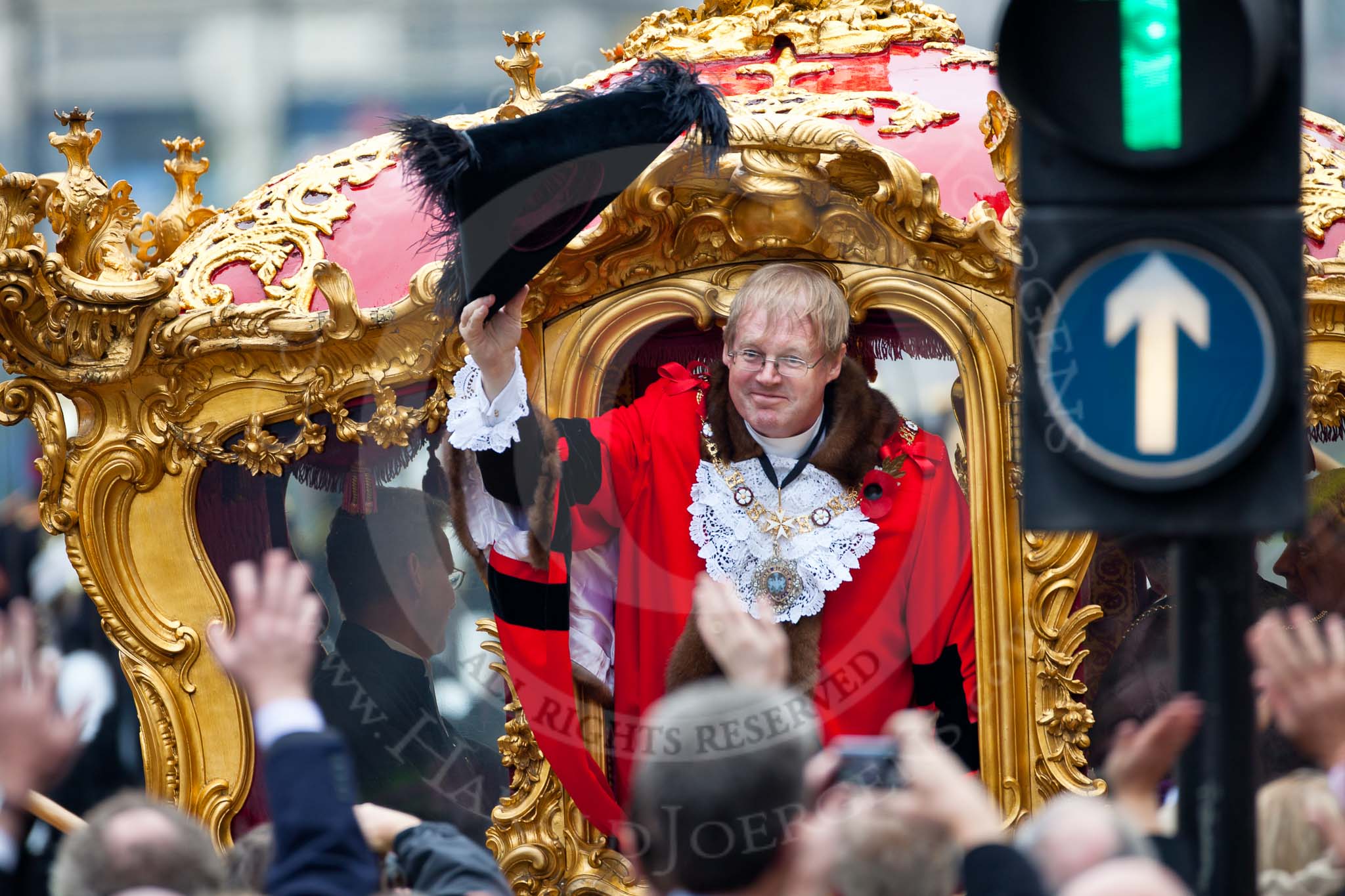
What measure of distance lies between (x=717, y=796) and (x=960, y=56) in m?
2.61

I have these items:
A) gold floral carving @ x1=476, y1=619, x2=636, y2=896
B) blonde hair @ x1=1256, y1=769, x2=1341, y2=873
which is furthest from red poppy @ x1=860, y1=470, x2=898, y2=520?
blonde hair @ x1=1256, y1=769, x2=1341, y2=873

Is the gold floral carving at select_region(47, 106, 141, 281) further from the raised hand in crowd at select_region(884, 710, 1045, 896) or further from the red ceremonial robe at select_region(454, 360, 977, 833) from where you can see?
the raised hand in crowd at select_region(884, 710, 1045, 896)

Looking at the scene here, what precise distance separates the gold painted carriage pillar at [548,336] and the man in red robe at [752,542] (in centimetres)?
8

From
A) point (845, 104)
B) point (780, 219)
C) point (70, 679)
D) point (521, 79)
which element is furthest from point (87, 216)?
point (845, 104)

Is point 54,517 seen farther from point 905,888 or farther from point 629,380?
point 905,888

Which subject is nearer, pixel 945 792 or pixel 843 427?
pixel 945 792

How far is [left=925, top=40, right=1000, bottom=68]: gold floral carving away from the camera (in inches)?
163

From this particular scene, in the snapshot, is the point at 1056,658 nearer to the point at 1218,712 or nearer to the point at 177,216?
the point at 1218,712

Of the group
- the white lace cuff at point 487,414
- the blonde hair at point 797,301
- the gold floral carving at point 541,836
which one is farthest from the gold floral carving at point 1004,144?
the gold floral carving at point 541,836

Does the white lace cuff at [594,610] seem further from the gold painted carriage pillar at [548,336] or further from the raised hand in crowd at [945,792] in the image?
the raised hand in crowd at [945,792]

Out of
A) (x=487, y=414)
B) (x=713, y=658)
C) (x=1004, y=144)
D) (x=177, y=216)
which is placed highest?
(x=1004, y=144)

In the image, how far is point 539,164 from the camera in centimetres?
337

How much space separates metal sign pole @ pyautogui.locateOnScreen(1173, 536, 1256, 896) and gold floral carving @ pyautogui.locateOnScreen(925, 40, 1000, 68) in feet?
7.48

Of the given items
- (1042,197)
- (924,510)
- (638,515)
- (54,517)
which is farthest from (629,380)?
(1042,197)
